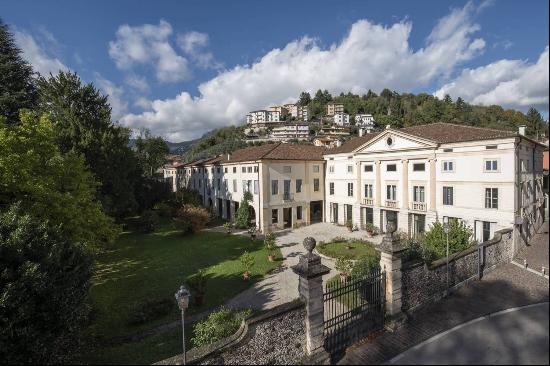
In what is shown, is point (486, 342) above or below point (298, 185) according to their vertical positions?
below

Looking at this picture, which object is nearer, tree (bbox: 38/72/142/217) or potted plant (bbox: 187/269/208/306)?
potted plant (bbox: 187/269/208/306)

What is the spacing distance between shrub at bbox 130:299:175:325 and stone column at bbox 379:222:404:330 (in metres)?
9.49

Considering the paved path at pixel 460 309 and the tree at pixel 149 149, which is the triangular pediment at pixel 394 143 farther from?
the tree at pixel 149 149

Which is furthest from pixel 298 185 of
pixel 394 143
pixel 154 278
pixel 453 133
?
pixel 154 278

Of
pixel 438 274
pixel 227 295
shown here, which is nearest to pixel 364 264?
pixel 438 274

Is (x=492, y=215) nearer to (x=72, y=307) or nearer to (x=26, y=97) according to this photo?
(x=72, y=307)

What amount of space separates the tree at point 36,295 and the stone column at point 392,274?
34.4ft

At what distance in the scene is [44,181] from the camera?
14562 mm

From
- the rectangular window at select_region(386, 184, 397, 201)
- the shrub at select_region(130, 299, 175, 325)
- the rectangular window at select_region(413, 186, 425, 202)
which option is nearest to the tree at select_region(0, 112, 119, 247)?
the shrub at select_region(130, 299, 175, 325)

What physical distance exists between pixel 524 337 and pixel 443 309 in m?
2.86

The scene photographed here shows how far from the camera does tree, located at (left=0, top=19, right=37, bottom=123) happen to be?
74.1ft

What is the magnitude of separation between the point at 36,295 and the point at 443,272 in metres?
15.3

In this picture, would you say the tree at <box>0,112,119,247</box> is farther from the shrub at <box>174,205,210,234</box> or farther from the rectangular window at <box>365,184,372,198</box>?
the rectangular window at <box>365,184,372,198</box>

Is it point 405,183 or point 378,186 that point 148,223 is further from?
point 405,183
